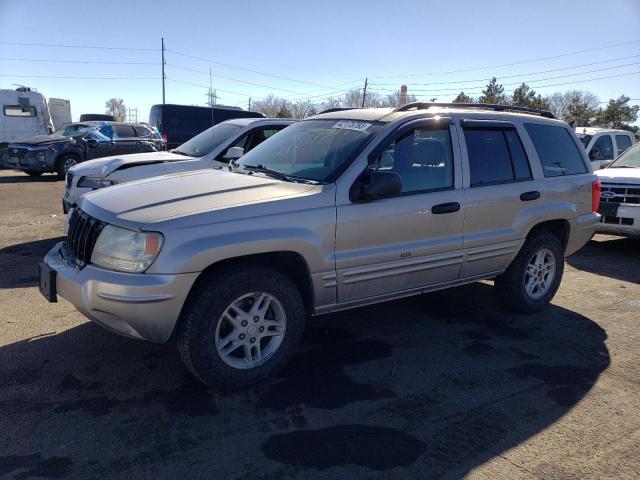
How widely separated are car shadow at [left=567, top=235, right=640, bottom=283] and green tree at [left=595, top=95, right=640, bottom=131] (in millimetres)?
38175

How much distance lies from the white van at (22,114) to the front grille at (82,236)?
58.5 feet

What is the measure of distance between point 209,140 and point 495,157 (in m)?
4.67

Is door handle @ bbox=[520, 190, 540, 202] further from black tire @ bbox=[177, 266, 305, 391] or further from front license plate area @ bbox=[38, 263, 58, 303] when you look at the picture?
front license plate area @ bbox=[38, 263, 58, 303]

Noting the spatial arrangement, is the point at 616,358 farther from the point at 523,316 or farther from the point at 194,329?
the point at 194,329

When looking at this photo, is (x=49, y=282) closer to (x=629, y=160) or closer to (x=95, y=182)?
(x=95, y=182)

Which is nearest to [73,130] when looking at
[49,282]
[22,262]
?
[22,262]

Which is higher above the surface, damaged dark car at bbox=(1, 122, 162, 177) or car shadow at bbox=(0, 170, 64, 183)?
damaged dark car at bbox=(1, 122, 162, 177)

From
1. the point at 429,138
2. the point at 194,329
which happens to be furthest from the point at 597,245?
the point at 194,329

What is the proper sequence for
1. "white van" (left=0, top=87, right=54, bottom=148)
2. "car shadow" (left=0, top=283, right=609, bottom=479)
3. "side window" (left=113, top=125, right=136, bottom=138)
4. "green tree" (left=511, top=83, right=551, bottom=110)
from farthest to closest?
1. "green tree" (left=511, top=83, right=551, bottom=110)
2. "white van" (left=0, top=87, right=54, bottom=148)
3. "side window" (left=113, top=125, right=136, bottom=138)
4. "car shadow" (left=0, top=283, right=609, bottom=479)

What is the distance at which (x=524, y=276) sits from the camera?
504 cm

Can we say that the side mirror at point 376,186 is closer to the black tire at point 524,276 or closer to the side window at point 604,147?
the black tire at point 524,276

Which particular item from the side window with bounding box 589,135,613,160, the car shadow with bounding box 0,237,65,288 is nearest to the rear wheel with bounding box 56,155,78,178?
the car shadow with bounding box 0,237,65,288

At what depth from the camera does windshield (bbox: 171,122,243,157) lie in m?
7.65

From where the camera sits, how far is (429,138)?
4.29 meters
